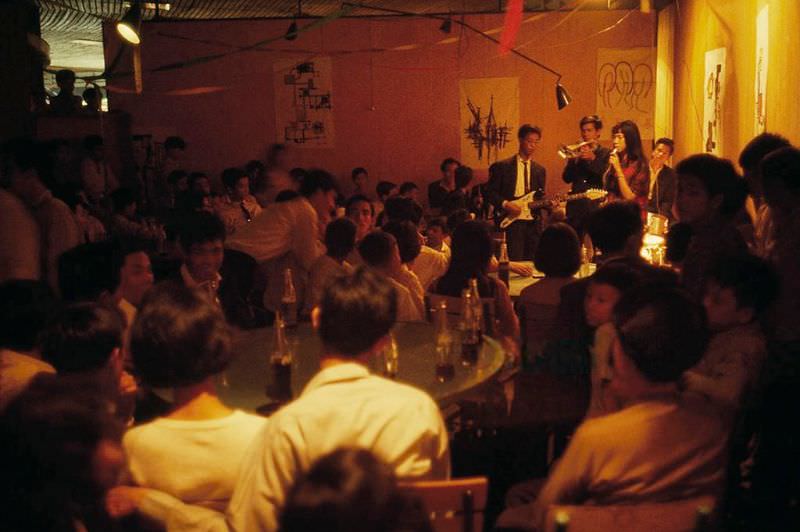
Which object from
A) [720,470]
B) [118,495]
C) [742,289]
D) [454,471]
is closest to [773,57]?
[742,289]

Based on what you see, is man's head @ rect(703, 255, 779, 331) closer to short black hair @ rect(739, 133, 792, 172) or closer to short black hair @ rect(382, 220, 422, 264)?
short black hair @ rect(739, 133, 792, 172)

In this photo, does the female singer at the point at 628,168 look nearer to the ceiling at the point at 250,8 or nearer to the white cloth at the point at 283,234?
the ceiling at the point at 250,8

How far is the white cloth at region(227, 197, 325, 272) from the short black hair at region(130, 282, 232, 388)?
2932mm

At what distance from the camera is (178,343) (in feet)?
7.32

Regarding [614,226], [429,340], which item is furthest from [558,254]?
[429,340]

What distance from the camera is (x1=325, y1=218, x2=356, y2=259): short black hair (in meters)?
4.51

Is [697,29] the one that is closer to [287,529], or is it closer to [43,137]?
[43,137]

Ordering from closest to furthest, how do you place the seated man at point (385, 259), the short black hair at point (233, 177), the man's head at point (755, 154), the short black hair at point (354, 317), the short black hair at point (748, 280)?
the short black hair at point (354, 317) → the short black hair at point (748, 280) → the seated man at point (385, 259) → the man's head at point (755, 154) → the short black hair at point (233, 177)

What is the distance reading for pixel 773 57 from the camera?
542cm

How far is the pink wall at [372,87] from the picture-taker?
10609mm

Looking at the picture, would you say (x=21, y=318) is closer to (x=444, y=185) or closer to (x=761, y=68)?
(x=761, y=68)

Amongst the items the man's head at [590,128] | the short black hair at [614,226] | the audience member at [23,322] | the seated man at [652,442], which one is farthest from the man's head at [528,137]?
the seated man at [652,442]

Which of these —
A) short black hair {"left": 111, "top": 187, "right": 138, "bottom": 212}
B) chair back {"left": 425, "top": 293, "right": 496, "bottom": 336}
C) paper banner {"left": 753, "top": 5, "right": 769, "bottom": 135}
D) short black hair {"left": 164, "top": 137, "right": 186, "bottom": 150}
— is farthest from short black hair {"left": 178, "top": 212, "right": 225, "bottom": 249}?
short black hair {"left": 164, "top": 137, "right": 186, "bottom": 150}

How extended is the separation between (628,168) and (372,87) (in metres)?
4.24
